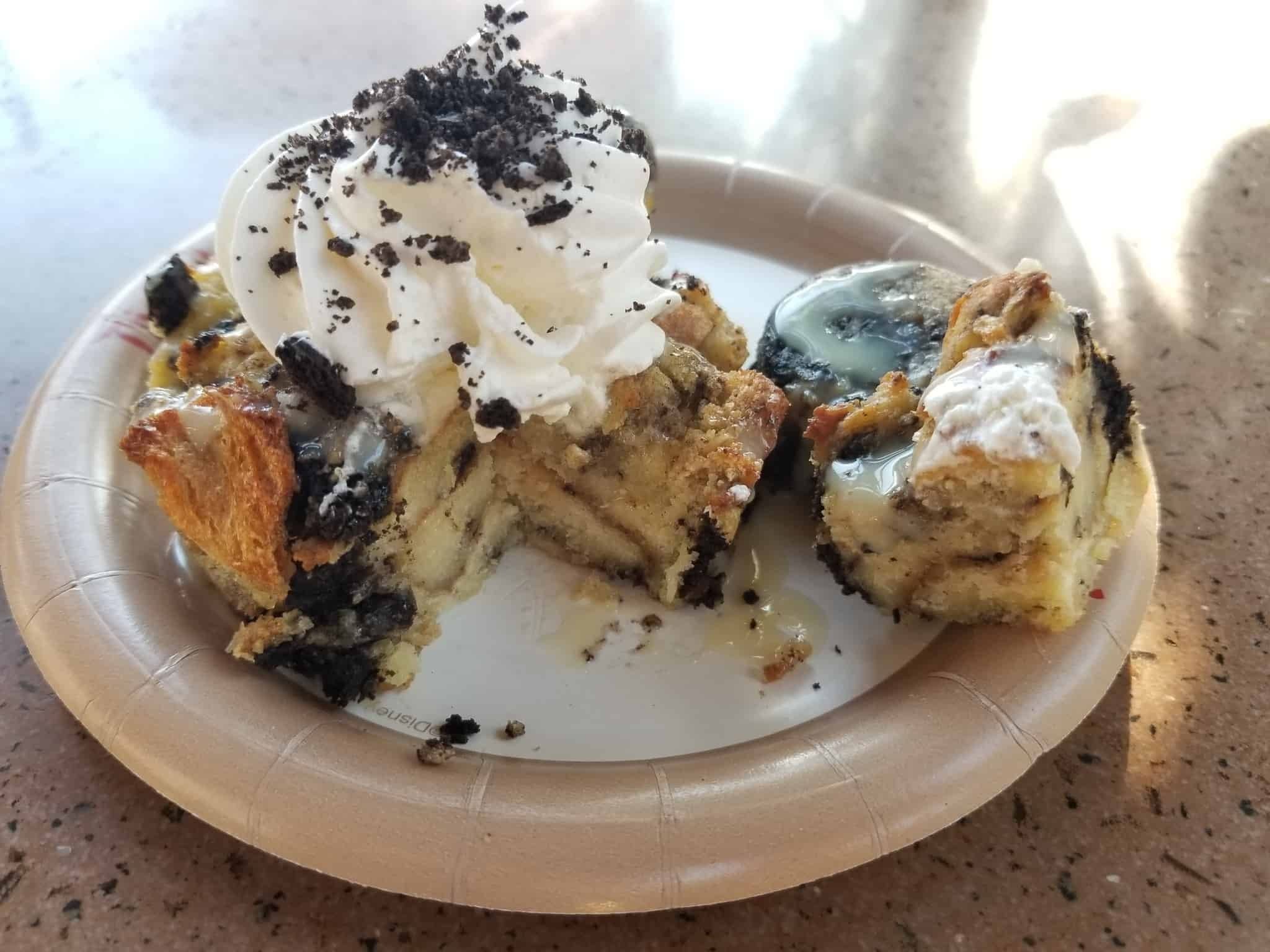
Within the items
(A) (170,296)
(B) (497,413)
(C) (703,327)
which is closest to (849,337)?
(C) (703,327)

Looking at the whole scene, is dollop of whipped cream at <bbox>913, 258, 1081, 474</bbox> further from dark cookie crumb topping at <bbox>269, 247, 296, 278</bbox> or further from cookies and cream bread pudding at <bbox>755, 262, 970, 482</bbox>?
dark cookie crumb topping at <bbox>269, 247, 296, 278</bbox>

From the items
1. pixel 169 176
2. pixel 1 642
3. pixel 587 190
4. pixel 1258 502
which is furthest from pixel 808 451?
pixel 169 176

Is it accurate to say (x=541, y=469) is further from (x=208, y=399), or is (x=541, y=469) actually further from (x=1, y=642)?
(x=1, y=642)

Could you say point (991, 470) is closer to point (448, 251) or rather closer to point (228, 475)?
point (448, 251)

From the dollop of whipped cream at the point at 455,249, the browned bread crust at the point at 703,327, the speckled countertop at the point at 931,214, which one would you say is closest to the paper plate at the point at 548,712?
the speckled countertop at the point at 931,214

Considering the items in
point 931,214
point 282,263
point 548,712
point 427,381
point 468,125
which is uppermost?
point 468,125

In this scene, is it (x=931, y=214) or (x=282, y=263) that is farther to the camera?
(x=931, y=214)

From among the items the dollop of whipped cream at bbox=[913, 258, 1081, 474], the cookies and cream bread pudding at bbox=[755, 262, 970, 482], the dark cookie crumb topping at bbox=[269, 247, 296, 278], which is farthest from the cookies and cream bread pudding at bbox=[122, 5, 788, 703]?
the dollop of whipped cream at bbox=[913, 258, 1081, 474]
